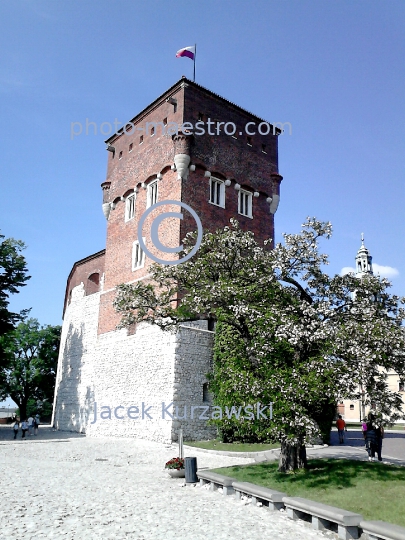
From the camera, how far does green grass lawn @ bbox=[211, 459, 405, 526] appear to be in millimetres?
9539

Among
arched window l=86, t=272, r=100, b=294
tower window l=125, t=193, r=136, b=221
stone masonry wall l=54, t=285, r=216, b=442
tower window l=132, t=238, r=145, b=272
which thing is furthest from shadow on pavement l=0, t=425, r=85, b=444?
tower window l=125, t=193, r=136, b=221

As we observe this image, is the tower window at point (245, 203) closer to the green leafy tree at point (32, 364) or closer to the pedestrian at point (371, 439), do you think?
the pedestrian at point (371, 439)

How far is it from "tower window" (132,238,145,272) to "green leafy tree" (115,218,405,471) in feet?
37.0

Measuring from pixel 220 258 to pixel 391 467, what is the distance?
7582 mm

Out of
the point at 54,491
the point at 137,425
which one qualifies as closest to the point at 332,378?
the point at 54,491

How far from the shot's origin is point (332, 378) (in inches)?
455

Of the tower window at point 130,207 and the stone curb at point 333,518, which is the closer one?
the stone curb at point 333,518

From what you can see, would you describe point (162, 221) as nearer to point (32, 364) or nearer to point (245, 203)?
point (245, 203)

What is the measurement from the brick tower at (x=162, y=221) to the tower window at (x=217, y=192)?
64 mm

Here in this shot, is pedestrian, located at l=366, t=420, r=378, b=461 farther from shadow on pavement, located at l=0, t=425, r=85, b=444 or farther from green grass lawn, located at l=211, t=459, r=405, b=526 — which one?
shadow on pavement, located at l=0, t=425, r=85, b=444

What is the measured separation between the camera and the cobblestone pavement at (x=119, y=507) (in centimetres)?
851

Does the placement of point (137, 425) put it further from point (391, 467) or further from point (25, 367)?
point (25, 367)

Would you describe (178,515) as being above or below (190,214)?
below

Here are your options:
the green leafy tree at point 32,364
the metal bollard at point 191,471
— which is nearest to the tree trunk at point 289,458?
the metal bollard at point 191,471
